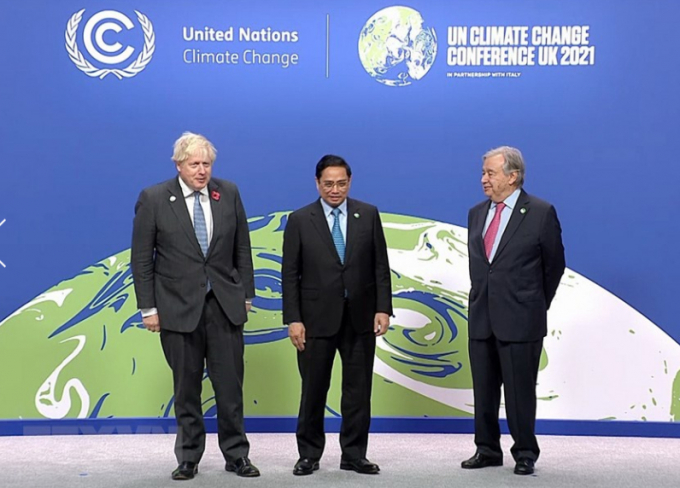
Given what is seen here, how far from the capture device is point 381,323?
4.49 meters

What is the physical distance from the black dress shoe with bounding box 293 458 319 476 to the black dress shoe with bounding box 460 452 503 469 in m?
0.76

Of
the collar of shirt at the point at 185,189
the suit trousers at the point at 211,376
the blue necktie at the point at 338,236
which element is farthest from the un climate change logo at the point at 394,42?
the suit trousers at the point at 211,376

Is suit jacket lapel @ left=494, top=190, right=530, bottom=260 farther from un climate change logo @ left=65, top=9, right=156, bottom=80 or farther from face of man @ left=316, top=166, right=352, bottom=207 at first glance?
un climate change logo @ left=65, top=9, right=156, bottom=80

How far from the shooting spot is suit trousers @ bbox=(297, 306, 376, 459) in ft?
14.8

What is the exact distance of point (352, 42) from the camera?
5445 millimetres

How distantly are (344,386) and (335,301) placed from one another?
0.44 m

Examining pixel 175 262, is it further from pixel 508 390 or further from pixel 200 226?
pixel 508 390

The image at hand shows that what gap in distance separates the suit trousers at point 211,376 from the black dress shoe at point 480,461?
110cm

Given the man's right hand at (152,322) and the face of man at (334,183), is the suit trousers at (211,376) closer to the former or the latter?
the man's right hand at (152,322)

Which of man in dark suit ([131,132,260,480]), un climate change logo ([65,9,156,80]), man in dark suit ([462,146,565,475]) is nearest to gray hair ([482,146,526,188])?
man in dark suit ([462,146,565,475])

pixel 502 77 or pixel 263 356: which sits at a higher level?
pixel 502 77

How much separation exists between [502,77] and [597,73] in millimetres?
548

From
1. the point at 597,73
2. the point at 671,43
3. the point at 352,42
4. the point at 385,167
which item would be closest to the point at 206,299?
the point at 385,167

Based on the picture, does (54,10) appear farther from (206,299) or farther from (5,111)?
(206,299)
